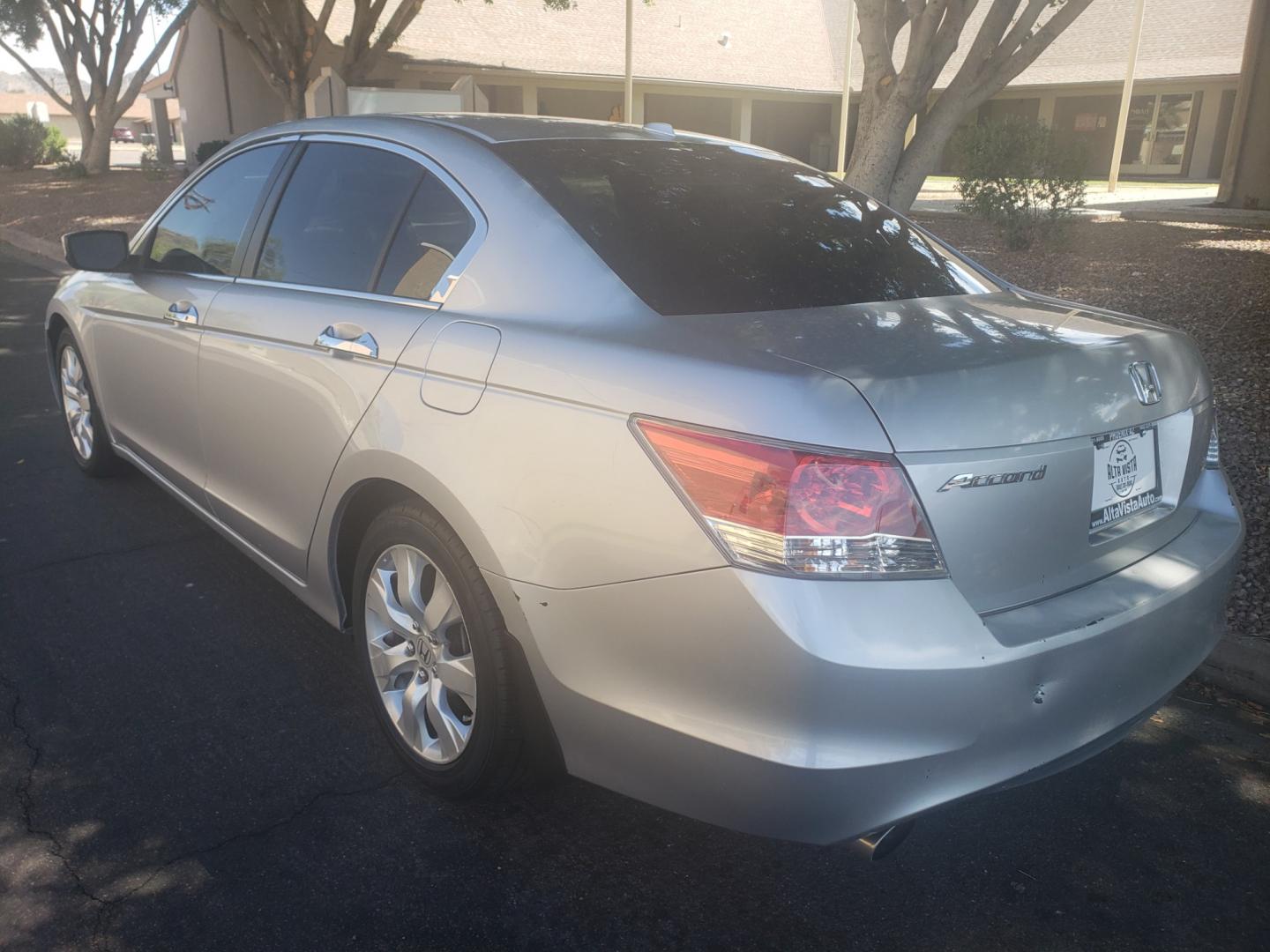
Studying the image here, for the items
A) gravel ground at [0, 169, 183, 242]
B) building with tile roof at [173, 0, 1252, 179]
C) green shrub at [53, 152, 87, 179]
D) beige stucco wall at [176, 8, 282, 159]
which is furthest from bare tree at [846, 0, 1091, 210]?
green shrub at [53, 152, 87, 179]

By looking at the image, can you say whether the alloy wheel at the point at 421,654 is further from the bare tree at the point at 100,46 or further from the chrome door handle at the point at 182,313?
the bare tree at the point at 100,46

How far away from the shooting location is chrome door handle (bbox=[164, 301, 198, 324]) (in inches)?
153

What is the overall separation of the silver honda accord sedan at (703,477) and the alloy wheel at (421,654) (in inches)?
0.4

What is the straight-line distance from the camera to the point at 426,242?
3070mm

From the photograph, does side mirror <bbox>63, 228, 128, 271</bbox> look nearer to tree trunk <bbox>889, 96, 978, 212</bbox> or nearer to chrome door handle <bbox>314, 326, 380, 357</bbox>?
chrome door handle <bbox>314, 326, 380, 357</bbox>

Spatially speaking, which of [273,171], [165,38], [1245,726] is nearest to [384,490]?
[273,171]

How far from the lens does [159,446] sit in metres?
4.38

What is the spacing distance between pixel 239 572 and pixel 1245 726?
12.4ft

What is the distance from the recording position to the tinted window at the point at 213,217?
154 inches

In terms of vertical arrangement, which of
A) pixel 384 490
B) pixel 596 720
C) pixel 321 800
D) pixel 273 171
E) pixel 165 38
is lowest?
pixel 321 800

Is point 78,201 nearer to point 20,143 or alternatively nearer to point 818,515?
point 20,143

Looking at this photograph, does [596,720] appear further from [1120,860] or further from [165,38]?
[165,38]

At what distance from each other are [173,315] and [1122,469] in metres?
3.29

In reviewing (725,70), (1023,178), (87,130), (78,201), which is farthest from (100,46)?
(1023,178)
